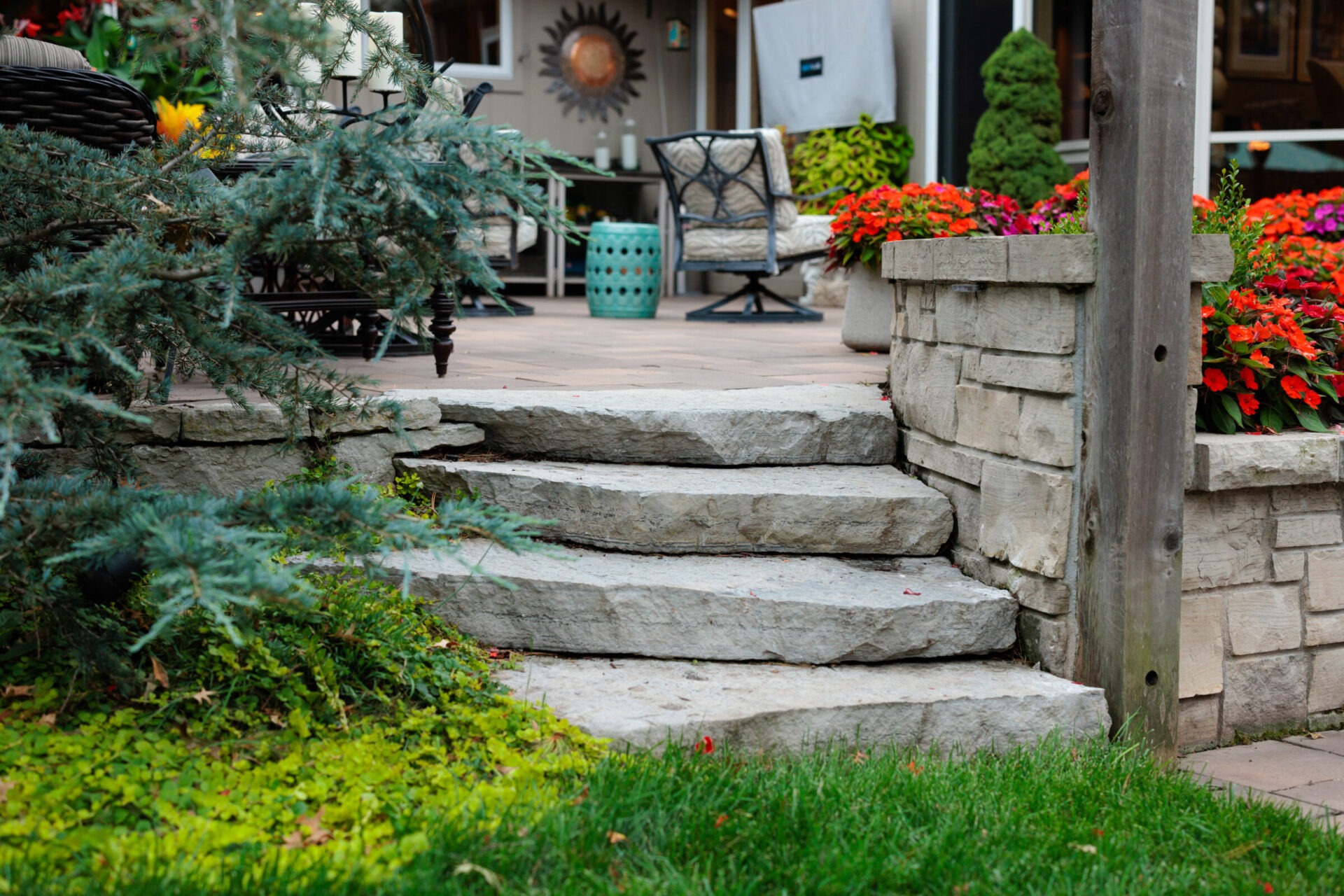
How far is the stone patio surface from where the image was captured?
374cm

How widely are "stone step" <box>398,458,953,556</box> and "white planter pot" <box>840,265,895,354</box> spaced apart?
6.28ft

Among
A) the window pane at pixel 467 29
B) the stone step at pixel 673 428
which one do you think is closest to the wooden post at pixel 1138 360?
the stone step at pixel 673 428

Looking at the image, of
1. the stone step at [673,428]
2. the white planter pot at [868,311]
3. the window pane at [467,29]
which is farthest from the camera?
the window pane at [467,29]

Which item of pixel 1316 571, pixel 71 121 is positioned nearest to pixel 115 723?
pixel 71 121

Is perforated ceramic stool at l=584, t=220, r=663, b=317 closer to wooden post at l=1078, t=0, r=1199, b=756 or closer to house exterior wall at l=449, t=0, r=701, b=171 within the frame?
house exterior wall at l=449, t=0, r=701, b=171

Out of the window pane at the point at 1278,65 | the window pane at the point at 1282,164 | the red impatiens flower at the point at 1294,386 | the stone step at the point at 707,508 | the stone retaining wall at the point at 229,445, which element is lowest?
the stone step at the point at 707,508

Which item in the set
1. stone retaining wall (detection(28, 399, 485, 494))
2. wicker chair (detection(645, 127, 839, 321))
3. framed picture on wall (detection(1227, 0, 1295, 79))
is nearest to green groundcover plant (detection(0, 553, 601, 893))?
stone retaining wall (detection(28, 399, 485, 494))

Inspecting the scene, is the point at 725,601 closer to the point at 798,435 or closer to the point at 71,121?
the point at 798,435

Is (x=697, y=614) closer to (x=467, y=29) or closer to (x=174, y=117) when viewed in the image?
(x=174, y=117)

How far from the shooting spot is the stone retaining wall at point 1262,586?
107 inches

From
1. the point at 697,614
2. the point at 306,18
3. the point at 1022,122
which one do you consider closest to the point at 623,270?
the point at 1022,122

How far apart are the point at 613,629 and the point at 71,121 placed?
1.57 m

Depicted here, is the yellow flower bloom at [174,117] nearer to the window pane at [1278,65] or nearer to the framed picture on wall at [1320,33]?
the window pane at [1278,65]

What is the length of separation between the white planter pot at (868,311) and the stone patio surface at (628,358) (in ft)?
0.20
